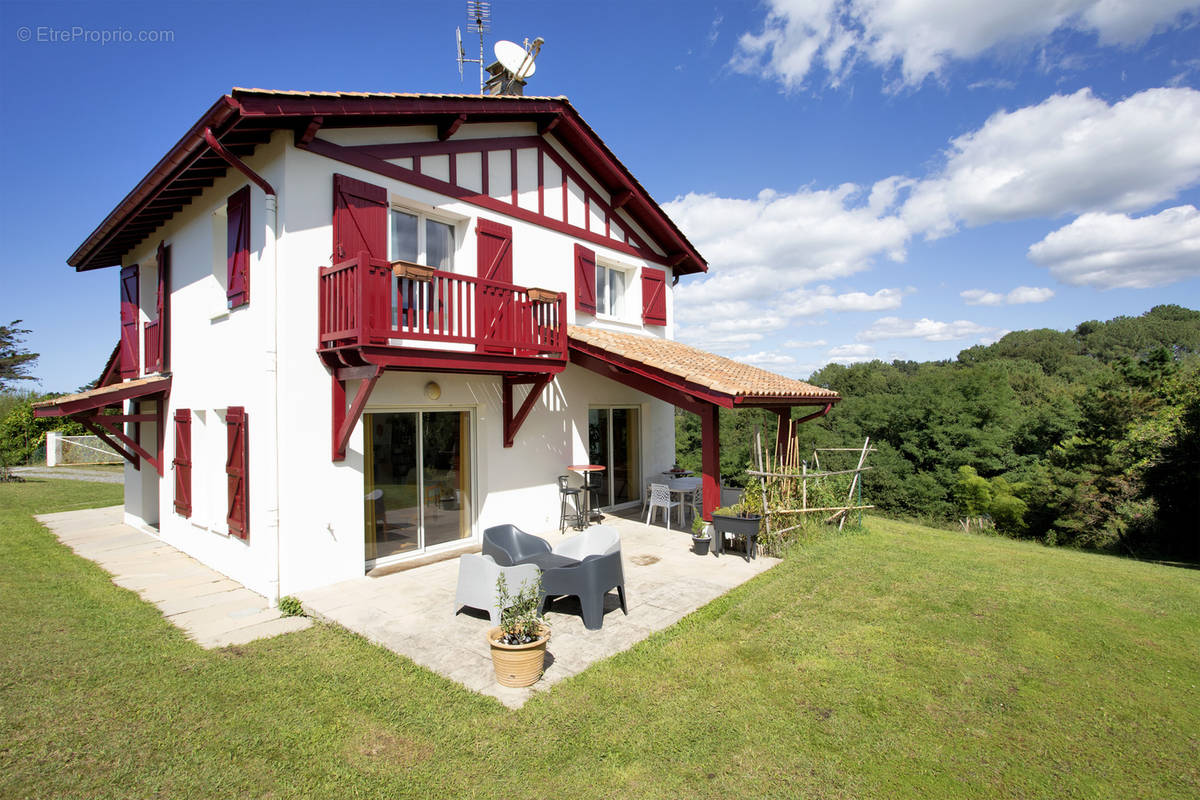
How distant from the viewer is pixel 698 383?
8.25m

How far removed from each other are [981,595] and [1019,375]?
2053 inches

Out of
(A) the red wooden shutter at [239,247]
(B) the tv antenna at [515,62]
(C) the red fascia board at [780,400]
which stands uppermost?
(B) the tv antenna at [515,62]

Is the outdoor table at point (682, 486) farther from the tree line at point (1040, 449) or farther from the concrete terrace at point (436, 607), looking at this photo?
the tree line at point (1040, 449)

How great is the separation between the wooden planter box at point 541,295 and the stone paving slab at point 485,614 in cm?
409

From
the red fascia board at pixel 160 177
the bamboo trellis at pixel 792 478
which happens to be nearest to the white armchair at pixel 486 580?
the bamboo trellis at pixel 792 478

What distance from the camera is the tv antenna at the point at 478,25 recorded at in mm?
11664

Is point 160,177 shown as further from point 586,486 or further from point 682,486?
point 682,486

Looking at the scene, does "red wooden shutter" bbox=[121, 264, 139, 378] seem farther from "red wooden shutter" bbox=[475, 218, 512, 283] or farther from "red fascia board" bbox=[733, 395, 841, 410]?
"red fascia board" bbox=[733, 395, 841, 410]

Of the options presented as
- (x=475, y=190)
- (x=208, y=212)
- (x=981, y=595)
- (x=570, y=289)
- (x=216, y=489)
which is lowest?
(x=981, y=595)

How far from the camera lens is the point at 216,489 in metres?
8.41

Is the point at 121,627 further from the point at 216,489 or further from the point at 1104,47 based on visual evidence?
the point at 1104,47

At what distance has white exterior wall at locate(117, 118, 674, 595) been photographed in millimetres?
6809

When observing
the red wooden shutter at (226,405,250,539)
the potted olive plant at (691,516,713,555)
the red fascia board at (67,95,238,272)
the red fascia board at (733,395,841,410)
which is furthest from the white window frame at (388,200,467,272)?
the potted olive plant at (691,516,713,555)

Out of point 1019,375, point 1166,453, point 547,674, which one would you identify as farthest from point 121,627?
point 1019,375
